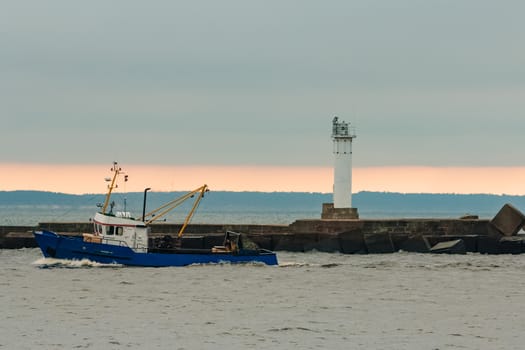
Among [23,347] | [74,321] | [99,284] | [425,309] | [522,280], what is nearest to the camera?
[23,347]

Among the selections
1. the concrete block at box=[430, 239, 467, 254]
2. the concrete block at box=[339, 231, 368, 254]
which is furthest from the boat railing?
the concrete block at box=[430, 239, 467, 254]

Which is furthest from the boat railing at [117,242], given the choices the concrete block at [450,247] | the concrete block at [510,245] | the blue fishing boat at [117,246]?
the concrete block at [510,245]

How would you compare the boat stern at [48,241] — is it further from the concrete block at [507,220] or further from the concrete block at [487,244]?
the concrete block at [507,220]

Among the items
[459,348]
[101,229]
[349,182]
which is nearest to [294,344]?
[459,348]

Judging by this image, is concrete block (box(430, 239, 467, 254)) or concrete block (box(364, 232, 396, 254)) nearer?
concrete block (box(430, 239, 467, 254))

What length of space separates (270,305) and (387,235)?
19.2 meters

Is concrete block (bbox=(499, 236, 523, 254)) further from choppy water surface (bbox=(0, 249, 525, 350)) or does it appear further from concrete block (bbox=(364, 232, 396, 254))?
concrete block (bbox=(364, 232, 396, 254))

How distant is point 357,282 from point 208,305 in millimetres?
8730

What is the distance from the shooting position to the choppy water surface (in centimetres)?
2819

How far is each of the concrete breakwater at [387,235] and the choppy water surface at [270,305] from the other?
2449 mm

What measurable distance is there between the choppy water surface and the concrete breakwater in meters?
2.45

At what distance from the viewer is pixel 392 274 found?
4484cm

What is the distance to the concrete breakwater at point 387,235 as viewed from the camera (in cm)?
5328

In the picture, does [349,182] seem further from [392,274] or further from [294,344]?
[294,344]
